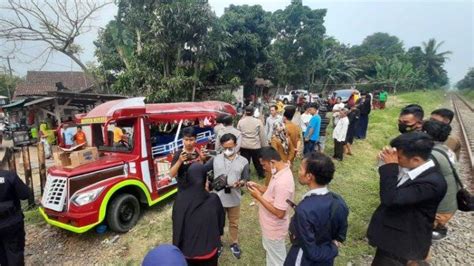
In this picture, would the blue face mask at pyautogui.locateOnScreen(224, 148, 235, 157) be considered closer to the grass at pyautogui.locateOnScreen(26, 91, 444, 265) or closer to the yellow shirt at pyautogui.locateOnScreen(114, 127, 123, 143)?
the grass at pyautogui.locateOnScreen(26, 91, 444, 265)

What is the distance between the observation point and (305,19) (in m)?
27.9

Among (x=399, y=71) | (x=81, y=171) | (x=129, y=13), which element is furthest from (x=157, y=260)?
(x=399, y=71)

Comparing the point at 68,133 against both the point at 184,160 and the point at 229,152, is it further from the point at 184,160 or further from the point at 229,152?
the point at 184,160

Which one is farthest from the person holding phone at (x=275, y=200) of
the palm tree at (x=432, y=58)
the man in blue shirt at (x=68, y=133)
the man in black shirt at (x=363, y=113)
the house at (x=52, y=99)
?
the palm tree at (x=432, y=58)

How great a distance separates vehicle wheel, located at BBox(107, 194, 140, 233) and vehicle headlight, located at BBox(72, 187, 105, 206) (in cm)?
41

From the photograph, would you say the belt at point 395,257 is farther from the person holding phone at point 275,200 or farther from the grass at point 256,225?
the grass at point 256,225

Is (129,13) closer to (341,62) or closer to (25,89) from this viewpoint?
(25,89)

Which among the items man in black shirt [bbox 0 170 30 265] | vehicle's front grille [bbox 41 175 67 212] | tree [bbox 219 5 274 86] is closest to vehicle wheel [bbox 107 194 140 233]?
vehicle's front grille [bbox 41 175 67 212]

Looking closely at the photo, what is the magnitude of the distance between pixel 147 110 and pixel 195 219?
3615mm

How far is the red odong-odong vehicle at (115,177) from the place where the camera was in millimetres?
4328

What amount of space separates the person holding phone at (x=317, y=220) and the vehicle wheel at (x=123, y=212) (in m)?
3.54

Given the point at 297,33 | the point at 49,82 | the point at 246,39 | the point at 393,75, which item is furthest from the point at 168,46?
the point at 393,75

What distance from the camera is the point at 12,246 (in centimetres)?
358

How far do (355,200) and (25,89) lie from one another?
97.3ft
